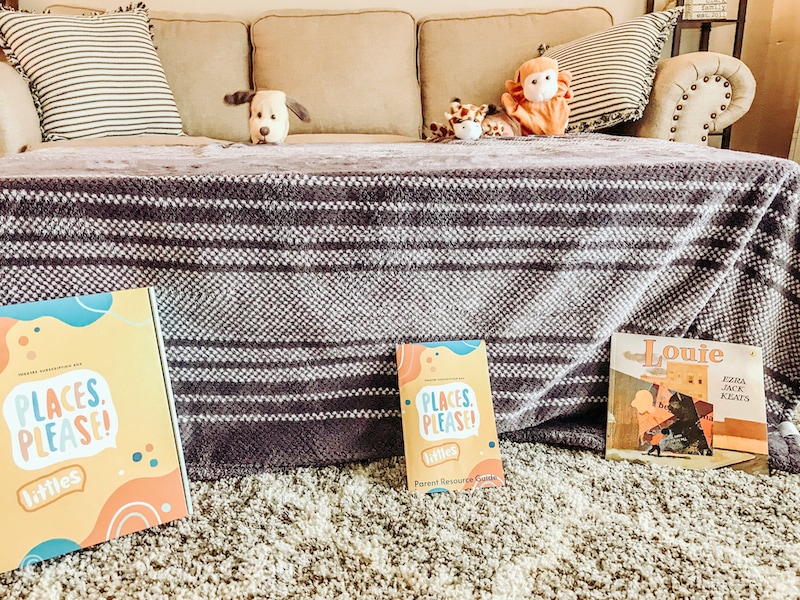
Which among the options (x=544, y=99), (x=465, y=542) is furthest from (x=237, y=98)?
(x=465, y=542)

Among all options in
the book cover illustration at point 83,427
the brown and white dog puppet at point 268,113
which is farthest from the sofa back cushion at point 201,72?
the book cover illustration at point 83,427

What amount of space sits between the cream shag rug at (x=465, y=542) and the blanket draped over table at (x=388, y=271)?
8 cm

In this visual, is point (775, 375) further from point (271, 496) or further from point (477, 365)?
point (271, 496)

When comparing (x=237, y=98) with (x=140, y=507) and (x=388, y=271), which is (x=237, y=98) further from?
(x=140, y=507)

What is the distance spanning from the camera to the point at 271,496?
80 cm

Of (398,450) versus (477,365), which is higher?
(477,365)

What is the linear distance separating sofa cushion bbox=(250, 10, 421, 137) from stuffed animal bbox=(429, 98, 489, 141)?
0.34m

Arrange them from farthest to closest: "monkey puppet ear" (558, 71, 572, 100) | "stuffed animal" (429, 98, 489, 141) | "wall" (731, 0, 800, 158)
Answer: "wall" (731, 0, 800, 158) → "monkey puppet ear" (558, 71, 572, 100) → "stuffed animal" (429, 98, 489, 141)

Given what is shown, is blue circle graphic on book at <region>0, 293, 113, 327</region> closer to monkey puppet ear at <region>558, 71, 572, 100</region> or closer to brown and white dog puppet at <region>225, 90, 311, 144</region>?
brown and white dog puppet at <region>225, 90, 311, 144</region>

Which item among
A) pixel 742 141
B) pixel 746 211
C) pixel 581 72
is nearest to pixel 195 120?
pixel 581 72

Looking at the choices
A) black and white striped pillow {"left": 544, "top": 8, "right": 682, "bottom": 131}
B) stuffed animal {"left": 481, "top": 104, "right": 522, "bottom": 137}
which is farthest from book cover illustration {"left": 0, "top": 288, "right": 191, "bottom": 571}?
black and white striped pillow {"left": 544, "top": 8, "right": 682, "bottom": 131}

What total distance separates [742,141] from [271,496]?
224 centimetres

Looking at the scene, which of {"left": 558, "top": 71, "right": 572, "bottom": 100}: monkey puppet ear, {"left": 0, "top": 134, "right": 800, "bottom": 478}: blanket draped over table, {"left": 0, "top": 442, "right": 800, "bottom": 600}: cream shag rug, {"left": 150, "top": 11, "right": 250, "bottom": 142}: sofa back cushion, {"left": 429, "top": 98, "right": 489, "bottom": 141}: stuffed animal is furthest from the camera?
{"left": 150, "top": 11, "right": 250, "bottom": 142}: sofa back cushion

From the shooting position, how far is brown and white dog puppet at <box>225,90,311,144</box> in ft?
4.50
